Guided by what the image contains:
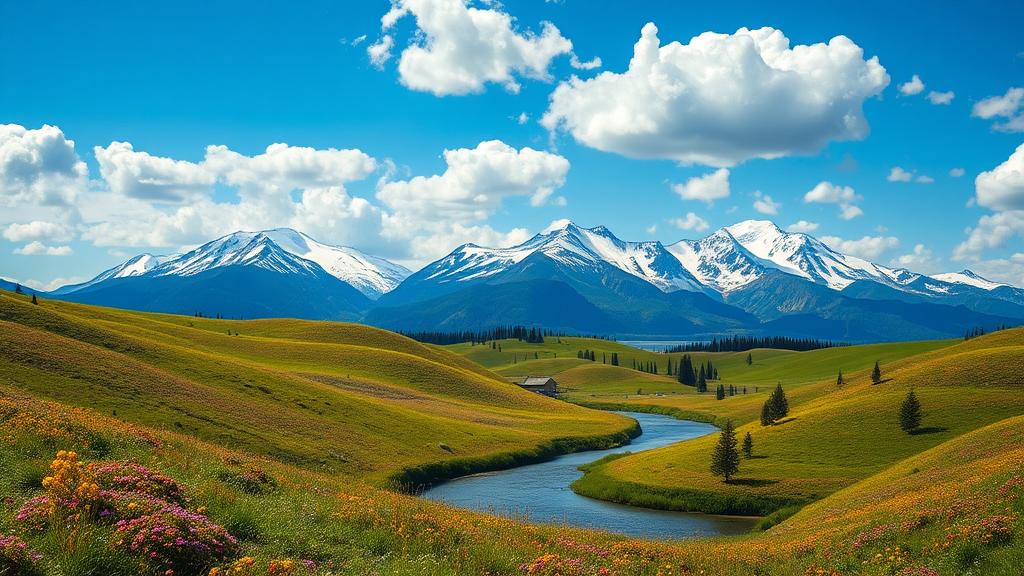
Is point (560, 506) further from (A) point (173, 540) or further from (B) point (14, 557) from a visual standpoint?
(B) point (14, 557)

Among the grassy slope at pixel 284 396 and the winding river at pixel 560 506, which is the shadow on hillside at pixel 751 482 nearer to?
the winding river at pixel 560 506

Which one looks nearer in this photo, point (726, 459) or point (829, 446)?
point (726, 459)

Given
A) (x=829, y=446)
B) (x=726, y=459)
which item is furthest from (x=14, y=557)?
(x=829, y=446)

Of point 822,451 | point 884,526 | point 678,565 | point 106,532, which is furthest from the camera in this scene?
point 822,451

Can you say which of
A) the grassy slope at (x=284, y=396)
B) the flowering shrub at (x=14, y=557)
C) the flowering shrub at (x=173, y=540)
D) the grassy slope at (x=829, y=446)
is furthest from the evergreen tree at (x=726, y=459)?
the flowering shrub at (x=14, y=557)

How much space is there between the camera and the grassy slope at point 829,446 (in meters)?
57.1

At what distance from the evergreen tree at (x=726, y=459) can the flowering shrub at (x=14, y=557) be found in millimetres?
60570

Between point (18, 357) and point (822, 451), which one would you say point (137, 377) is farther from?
point (822, 451)

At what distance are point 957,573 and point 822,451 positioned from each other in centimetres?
5268

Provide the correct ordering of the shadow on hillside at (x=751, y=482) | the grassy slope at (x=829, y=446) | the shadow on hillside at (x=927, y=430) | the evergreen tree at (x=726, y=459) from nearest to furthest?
the grassy slope at (x=829, y=446)
the shadow on hillside at (x=751, y=482)
the evergreen tree at (x=726, y=459)
the shadow on hillside at (x=927, y=430)

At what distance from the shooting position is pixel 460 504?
173 feet

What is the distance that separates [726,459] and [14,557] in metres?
61.1

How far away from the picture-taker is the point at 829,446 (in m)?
64.9

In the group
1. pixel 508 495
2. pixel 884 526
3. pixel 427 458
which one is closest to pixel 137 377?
pixel 427 458
